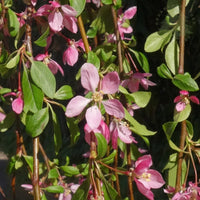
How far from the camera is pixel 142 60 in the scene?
0.81 meters

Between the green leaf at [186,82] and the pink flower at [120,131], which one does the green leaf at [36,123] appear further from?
the green leaf at [186,82]

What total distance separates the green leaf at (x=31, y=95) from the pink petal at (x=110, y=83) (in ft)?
0.33

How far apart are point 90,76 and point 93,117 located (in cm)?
6

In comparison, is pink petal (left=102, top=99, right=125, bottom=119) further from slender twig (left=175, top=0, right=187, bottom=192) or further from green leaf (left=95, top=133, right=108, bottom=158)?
slender twig (left=175, top=0, right=187, bottom=192)

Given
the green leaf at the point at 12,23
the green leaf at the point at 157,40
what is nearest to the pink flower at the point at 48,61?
the green leaf at the point at 12,23

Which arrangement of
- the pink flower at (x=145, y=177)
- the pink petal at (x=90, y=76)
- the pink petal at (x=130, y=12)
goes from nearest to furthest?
the pink petal at (x=90, y=76) → the pink flower at (x=145, y=177) → the pink petal at (x=130, y=12)

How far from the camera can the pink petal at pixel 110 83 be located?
593mm

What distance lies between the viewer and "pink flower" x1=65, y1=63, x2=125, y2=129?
587 millimetres

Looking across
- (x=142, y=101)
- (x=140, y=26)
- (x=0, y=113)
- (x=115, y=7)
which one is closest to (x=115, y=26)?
(x=115, y=7)

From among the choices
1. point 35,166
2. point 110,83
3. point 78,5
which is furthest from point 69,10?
point 35,166

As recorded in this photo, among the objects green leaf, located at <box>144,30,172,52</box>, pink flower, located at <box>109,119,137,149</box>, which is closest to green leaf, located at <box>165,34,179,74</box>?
green leaf, located at <box>144,30,172,52</box>

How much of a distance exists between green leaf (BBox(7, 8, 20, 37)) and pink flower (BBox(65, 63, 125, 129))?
0.21 metres

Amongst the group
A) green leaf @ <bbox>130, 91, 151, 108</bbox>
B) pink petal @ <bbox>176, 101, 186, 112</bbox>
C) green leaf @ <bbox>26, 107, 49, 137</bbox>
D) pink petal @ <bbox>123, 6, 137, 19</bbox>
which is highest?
pink petal @ <bbox>123, 6, 137, 19</bbox>

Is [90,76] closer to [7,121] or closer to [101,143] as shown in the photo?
[101,143]
